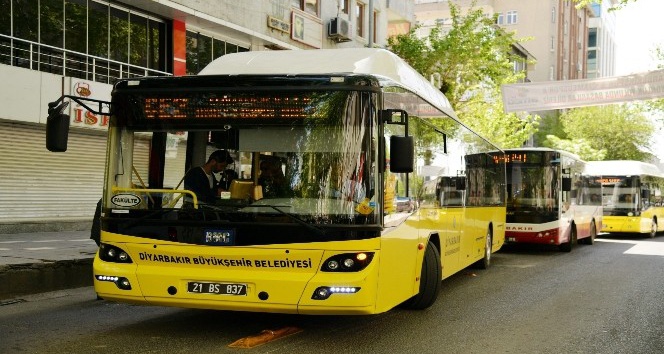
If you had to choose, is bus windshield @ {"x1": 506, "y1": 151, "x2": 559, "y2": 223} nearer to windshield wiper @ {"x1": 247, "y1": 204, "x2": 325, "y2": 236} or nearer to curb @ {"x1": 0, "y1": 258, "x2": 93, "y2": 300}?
curb @ {"x1": 0, "y1": 258, "x2": 93, "y2": 300}

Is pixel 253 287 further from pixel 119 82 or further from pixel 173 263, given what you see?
pixel 119 82

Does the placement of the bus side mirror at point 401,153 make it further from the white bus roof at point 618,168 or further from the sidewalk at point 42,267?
the white bus roof at point 618,168

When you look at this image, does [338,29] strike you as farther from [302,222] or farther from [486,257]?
[302,222]

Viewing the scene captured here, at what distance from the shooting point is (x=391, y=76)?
802 cm

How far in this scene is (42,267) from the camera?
10.4m

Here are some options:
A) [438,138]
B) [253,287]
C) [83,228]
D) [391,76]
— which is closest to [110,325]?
[253,287]

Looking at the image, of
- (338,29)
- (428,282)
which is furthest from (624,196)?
(428,282)

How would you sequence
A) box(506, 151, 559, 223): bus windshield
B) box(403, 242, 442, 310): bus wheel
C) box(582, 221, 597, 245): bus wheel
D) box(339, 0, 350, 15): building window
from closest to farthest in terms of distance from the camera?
box(403, 242, 442, 310): bus wheel, box(506, 151, 559, 223): bus windshield, box(582, 221, 597, 245): bus wheel, box(339, 0, 350, 15): building window

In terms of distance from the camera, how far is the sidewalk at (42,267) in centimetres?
982

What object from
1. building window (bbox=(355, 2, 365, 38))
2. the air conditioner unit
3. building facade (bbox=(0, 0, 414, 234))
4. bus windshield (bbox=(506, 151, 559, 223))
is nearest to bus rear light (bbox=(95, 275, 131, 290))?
building facade (bbox=(0, 0, 414, 234))

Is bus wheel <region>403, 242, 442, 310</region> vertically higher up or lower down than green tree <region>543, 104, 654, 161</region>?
lower down

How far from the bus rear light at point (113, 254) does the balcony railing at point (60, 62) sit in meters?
10.1

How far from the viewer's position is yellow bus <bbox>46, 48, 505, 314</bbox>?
6.59m

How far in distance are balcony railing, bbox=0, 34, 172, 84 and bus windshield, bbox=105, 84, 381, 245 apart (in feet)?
33.3
